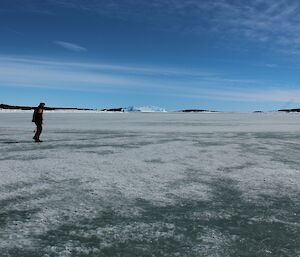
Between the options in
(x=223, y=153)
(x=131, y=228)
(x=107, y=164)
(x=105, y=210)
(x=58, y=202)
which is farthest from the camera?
(x=223, y=153)

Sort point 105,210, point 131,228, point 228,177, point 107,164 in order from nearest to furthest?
point 131,228, point 105,210, point 228,177, point 107,164

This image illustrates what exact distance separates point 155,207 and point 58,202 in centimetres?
157

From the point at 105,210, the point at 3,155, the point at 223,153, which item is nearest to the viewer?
the point at 105,210

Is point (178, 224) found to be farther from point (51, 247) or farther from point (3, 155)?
point (3, 155)

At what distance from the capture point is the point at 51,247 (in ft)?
15.8

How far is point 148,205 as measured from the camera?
22.1ft

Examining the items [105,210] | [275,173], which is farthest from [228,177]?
[105,210]

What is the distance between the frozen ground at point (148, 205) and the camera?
16.2ft

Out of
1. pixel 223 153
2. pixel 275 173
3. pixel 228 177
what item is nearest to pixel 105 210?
pixel 228 177

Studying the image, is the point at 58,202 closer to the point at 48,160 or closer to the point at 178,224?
the point at 178,224

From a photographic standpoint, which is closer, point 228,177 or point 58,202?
point 58,202

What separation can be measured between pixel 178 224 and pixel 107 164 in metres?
5.13

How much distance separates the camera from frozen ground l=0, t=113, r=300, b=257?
493 cm

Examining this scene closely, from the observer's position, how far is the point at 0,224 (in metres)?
5.59
